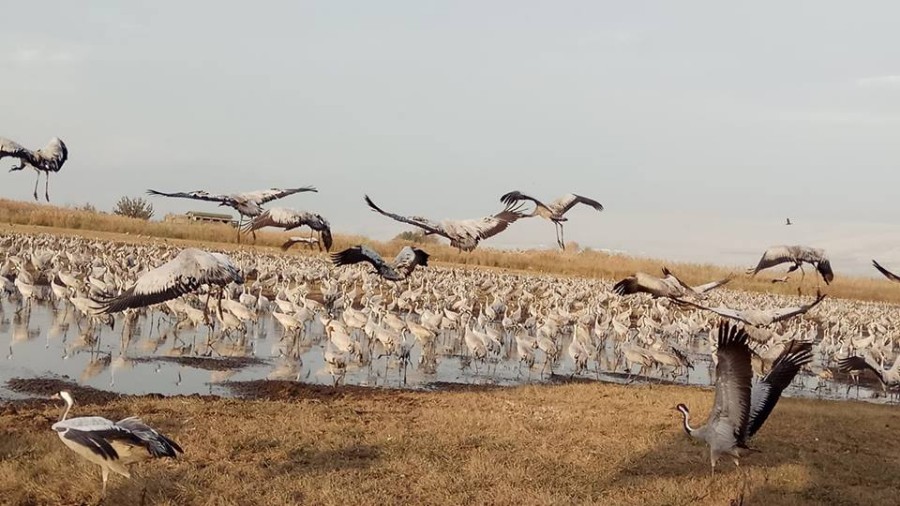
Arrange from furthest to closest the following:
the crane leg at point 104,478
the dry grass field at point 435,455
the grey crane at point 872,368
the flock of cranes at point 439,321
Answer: the grey crane at point 872,368
the flock of cranes at point 439,321
the dry grass field at point 435,455
the crane leg at point 104,478

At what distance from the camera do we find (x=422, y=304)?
20.6 meters

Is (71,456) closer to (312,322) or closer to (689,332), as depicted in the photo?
(312,322)

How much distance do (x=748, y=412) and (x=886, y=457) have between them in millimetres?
3338

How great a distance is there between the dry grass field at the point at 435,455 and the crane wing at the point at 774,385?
0.62m

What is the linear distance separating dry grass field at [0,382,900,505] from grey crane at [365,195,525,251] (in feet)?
6.29

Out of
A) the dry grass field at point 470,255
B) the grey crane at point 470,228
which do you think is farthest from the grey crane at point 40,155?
the dry grass field at point 470,255

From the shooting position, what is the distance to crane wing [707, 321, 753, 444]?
6.59 meters

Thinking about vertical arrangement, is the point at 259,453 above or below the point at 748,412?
below

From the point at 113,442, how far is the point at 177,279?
4132 millimetres

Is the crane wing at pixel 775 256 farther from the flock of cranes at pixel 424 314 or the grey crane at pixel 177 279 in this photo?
the grey crane at pixel 177 279

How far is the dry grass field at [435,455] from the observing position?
676 centimetres

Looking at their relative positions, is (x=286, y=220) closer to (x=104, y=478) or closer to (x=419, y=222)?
(x=419, y=222)

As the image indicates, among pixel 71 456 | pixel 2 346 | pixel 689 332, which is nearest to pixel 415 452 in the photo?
pixel 71 456

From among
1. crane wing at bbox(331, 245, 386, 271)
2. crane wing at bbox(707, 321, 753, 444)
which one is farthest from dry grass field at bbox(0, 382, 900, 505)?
crane wing at bbox(331, 245, 386, 271)
